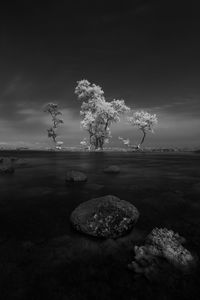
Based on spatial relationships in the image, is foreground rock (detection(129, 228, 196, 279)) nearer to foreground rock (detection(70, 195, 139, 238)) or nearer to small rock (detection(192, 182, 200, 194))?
foreground rock (detection(70, 195, 139, 238))

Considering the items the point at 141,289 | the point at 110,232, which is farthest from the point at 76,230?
the point at 141,289

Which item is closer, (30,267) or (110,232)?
(30,267)

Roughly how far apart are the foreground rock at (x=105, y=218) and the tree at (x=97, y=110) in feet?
216

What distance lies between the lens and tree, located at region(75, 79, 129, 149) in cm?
7519

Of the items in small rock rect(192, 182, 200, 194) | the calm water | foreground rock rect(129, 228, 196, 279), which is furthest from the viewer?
small rock rect(192, 182, 200, 194)

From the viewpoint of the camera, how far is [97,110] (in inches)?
2943

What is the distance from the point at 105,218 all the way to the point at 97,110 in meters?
67.2

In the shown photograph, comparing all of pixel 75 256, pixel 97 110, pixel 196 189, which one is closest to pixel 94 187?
pixel 196 189

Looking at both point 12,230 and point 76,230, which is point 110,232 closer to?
point 76,230

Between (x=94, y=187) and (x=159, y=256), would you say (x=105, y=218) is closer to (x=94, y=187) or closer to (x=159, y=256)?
(x=159, y=256)

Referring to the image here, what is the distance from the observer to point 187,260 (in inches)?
283

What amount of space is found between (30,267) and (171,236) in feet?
16.4

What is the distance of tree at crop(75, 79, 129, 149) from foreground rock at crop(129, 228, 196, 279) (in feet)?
225

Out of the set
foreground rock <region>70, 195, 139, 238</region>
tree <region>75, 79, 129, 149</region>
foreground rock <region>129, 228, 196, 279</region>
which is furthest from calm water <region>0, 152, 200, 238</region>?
tree <region>75, 79, 129, 149</region>
